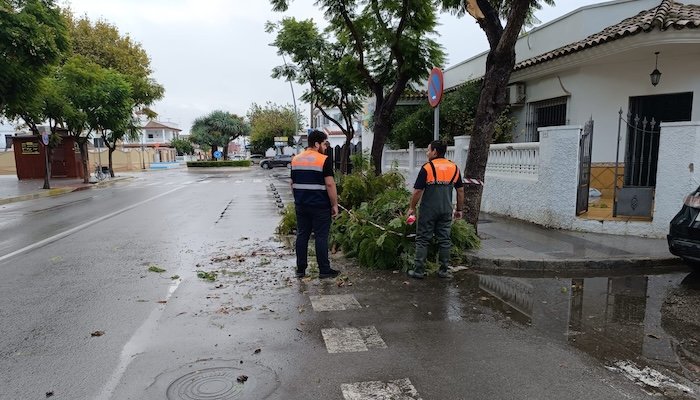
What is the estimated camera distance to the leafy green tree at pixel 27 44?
45.0 feet

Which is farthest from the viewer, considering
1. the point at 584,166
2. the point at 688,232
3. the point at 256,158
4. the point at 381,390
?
the point at 256,158

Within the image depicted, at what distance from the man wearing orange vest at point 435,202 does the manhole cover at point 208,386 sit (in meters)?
3.23

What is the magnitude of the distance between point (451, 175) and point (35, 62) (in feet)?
46.9

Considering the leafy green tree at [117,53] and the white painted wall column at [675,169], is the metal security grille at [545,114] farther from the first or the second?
the leafy green tree at [117,53]

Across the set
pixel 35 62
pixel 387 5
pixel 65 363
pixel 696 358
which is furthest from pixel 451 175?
pixel 35 62

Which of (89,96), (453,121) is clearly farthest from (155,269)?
(89,96)

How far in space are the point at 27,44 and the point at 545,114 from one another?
49.4ft

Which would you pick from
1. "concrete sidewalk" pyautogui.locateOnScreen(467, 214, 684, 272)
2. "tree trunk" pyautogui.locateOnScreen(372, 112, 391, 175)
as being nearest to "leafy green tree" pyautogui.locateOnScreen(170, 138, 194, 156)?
"tree trunk" pyautogui.locateOnScreen(372, 112, 391, 175)

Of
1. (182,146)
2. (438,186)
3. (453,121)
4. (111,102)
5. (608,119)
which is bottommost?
(438,186)

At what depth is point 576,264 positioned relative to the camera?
265 inches

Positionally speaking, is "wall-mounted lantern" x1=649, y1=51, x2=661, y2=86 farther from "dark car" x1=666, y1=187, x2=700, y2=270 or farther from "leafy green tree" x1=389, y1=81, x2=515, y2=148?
"dark car" x1=666, y1=187, x2=700, y2=270

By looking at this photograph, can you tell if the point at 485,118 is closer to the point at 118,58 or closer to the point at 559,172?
the point at 559,172

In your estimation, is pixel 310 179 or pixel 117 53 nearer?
pixel 310 179

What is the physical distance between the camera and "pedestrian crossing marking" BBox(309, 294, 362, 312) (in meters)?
5.12
